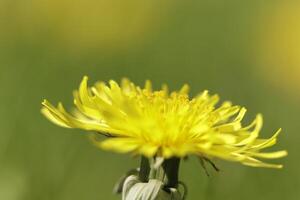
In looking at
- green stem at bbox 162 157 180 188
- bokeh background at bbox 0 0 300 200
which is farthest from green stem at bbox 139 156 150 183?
bokeh background at bbox 0 0 300 200

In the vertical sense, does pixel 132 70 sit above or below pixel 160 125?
above

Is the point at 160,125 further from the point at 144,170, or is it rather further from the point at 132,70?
the point at 132,70

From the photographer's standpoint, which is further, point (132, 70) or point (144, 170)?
point (132, 70)

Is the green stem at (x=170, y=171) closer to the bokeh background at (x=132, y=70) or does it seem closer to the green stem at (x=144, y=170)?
the green stem at (x=144, y=170)

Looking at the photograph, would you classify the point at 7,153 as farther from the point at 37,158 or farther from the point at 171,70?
the point at 171,70

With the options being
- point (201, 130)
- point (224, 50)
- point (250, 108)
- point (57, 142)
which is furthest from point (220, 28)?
point (201, 130)

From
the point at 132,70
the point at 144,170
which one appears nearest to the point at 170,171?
the point at 144,170

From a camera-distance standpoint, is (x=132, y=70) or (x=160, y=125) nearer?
(x=160, y=125)
